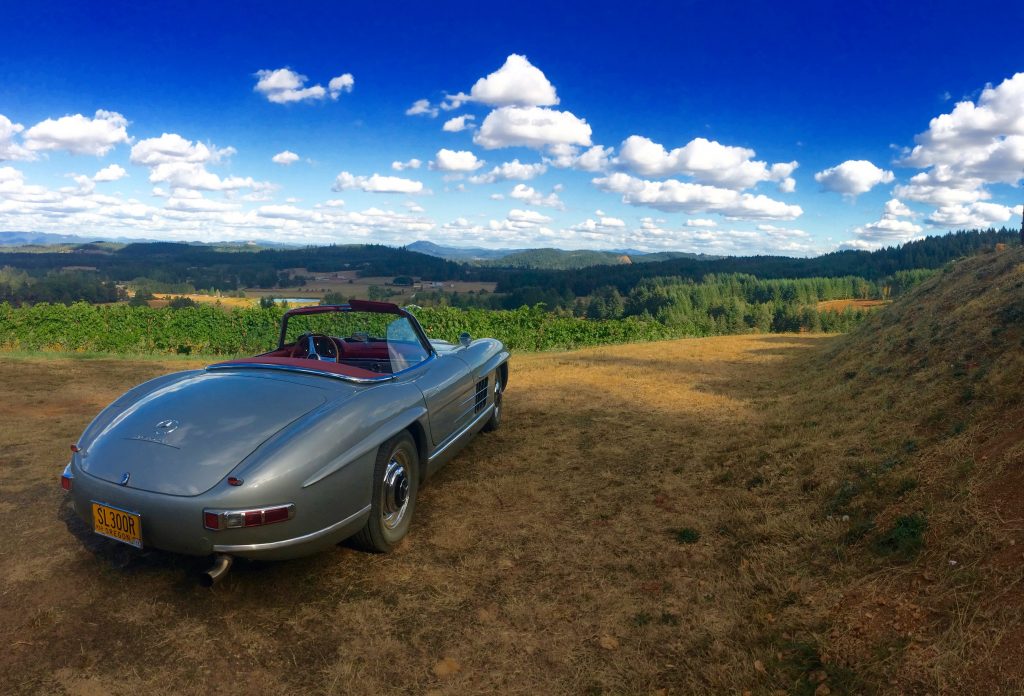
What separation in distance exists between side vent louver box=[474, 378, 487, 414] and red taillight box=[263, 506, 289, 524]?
2846 mm

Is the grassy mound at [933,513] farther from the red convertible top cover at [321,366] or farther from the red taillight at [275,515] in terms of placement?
the red convertible top cover at [321,366]

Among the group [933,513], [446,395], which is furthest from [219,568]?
[933,513]

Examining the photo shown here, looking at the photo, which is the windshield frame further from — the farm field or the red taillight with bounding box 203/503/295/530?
the red taillight with bounding box 203/503/295/530

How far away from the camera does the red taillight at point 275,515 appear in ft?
9.57

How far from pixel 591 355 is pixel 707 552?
45.0 feet

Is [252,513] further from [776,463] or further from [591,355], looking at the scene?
[591,355]

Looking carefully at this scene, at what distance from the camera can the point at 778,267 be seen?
123m

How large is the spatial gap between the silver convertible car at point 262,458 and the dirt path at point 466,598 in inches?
14.6

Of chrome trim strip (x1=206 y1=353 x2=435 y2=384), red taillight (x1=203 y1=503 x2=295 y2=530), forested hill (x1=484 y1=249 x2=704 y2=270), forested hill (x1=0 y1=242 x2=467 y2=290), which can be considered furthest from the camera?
forested hill (x1=484 y1=249 x2=704 y2=270)

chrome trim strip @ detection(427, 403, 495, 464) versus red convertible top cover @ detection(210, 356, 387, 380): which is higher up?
red convertible top cover @ detection(210, 356, 387, 380)

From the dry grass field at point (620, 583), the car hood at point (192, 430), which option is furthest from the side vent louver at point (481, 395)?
the car hood at point (192, 430)

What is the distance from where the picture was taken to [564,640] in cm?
291

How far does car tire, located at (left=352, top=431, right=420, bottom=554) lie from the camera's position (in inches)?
142

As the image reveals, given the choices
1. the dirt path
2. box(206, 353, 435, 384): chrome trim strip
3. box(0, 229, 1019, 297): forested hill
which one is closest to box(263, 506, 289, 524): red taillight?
the dirt path
